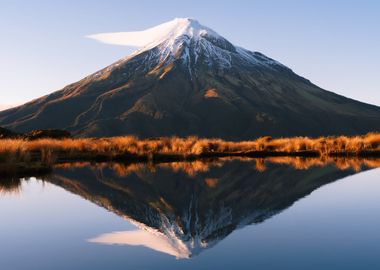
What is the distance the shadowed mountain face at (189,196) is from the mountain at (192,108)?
113m

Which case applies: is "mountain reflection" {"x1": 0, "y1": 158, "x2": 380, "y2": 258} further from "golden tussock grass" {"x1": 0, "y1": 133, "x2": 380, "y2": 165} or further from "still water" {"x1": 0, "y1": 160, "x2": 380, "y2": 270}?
"golden tussock grass" {"x1": 0, "y1": 133, "x2": 380, "y2": 165}

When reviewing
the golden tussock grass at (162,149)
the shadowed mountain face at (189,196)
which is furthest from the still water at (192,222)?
the golden tussock grass at (162,149)

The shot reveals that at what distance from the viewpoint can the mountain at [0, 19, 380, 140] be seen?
147 m

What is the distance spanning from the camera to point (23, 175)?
23250 millimetres

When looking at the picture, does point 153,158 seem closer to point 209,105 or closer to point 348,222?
point 348,222

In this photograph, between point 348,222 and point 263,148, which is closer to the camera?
point 348,222

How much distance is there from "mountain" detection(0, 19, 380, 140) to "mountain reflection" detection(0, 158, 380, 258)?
113 metres

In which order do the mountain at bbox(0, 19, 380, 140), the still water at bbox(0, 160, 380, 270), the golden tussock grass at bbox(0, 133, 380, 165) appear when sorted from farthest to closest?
1. the mountain at bbox(0, 19, 380, 140)
2. the golden tussock grass at bbox(0, 133, 380, 165)
3. the still water at bbox(0, 160, 380, 270)

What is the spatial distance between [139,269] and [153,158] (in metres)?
25.1

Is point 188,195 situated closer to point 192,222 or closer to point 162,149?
point 192,222

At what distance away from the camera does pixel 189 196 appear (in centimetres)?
1628

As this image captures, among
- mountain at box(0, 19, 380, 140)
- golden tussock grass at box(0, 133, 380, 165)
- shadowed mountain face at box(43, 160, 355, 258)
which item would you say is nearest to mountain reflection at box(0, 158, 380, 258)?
shadowed mountain face at box(43, 160, 355, 258)

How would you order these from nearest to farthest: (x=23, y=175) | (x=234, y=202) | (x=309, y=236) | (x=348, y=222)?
(x=309, y=236) < (x=348, y=222) < (x=234, y=202) < (x=23, y=175)

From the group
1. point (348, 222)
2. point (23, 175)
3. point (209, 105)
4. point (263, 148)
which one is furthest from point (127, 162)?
point (209, 105)
